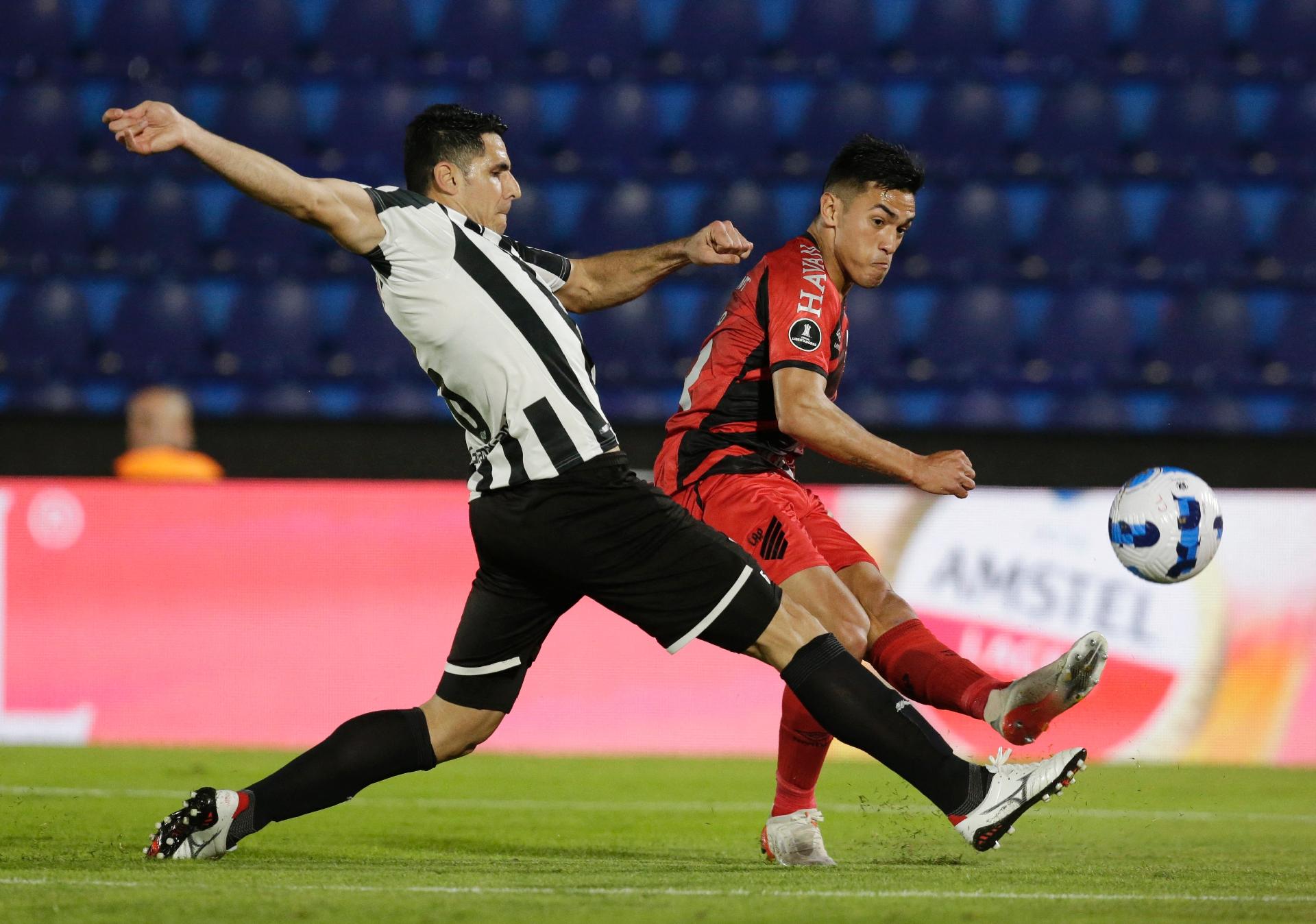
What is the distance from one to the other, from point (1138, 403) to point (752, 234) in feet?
7.14

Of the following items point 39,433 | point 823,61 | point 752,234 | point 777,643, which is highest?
point 823,61

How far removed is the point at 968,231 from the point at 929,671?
16.8 ft

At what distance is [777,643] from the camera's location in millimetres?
3482

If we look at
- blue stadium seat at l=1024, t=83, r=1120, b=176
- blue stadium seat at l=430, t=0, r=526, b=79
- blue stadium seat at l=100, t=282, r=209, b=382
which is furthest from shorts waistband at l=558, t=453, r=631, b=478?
blue stadium seat at l=430, t=0, r=526, b=79

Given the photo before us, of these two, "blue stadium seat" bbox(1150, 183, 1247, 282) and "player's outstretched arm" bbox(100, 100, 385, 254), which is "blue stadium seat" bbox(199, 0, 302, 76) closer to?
"blue stadium seat" bbox(1150, 183, 1247, 282)

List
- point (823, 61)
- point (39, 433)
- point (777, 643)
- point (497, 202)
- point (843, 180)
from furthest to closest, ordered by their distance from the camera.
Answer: point (823, 61) → point (39, 433) → point (843, 180) → point (497, 202) → point (777, 643)

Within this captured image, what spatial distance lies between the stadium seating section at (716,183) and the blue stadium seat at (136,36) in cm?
1

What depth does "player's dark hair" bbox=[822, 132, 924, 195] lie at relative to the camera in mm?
4227

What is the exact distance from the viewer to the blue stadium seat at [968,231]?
8633 mm

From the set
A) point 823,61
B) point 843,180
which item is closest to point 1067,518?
point 843,180

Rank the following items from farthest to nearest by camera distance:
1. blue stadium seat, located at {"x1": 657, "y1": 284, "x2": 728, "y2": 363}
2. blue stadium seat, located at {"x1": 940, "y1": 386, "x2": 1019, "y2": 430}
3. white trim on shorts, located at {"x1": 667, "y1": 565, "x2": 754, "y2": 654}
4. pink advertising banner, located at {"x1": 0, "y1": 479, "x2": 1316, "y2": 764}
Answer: blue stadium seat, located at {"x1": 657, "y1": 284, "x2": 728, "y2": 363}
blue stadium seat, located at {"x1": 940, "y1": 386, "x2": 1019, "y2": 430}
pink advertising banner, located at {"x1": 0, "y1": 479, "x2": 1316, "y2": 764}
white trim on shorts, located at {"x1": 667, "y1": 565, "x2": 754, "y2": 654}

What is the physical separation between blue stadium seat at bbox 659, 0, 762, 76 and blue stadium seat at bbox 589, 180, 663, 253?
3.00 feet

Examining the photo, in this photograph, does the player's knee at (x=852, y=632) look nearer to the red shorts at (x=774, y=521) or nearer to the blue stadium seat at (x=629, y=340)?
the red shorts at (x=774, y=521)

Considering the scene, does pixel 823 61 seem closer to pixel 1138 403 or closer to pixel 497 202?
pixel 1138 403
